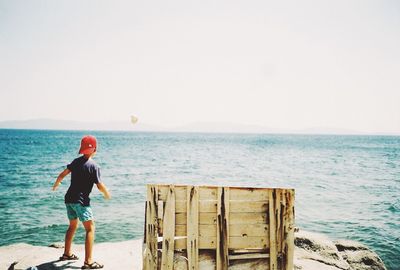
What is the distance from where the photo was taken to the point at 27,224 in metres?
Answer: 12.7

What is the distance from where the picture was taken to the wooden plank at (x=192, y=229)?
Result: 389 cm

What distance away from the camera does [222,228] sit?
3.92 m

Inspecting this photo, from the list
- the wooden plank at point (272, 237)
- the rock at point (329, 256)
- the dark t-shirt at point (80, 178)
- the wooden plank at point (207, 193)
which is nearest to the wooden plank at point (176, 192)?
the wooden plank at point (207, 193)

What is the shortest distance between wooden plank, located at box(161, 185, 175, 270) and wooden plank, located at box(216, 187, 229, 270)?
58 centimetres

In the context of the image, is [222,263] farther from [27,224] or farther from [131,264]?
[27,224]

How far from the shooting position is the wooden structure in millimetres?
3867

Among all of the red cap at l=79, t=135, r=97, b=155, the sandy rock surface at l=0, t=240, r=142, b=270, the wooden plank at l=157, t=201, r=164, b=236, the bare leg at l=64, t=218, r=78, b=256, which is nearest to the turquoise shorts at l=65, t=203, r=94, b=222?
the bare leg at l=64, t=218, r=78, b=256

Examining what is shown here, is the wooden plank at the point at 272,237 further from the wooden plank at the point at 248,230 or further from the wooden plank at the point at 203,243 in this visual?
the wooden plank at the point at 203,243

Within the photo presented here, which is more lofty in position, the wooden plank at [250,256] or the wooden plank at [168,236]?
the wooden plank at [168,236]

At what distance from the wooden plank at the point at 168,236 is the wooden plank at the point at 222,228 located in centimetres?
58

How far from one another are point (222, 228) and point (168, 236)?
2.25ft

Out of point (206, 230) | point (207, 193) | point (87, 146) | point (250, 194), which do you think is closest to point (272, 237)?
point (250, 194)

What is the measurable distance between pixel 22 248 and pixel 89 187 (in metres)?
5.26

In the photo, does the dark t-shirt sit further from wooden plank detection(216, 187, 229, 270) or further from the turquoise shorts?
wooden plank detection(216, 187, 229, 270)
